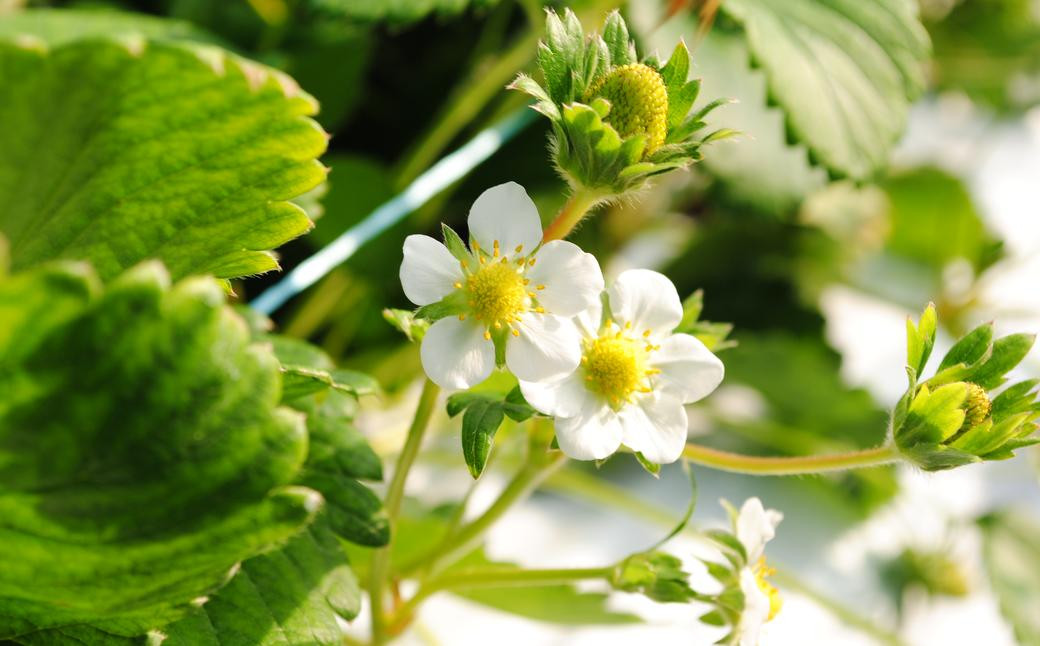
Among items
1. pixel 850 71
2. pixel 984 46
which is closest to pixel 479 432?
pixel 850 71

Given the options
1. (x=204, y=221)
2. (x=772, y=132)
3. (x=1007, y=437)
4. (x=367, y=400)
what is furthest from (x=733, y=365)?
(x=204, y=221)

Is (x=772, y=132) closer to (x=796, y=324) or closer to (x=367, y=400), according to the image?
(x=796, y=324)

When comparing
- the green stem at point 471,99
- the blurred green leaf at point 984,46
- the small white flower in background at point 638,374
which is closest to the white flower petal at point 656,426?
the small white flower in background at point 638,374

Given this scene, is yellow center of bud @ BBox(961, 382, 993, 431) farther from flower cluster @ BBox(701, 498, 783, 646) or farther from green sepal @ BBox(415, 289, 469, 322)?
green sepal @ BBox(415, 289, 469, 322)

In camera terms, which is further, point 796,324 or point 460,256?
point 796,324

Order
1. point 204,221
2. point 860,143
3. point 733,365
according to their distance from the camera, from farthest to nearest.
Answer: point 733,365 < point 860,143 < point 204,221

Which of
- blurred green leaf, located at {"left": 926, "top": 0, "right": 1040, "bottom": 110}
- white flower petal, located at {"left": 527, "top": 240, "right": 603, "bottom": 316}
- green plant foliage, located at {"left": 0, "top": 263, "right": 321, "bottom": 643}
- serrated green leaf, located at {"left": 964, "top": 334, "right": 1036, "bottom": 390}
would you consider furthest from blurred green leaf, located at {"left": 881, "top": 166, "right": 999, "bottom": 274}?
green plant foliage, located at {"left": 0, "top": 263, "right": 321, "bottom": 643}
